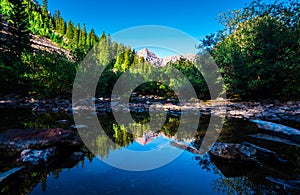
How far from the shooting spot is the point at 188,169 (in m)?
2.83

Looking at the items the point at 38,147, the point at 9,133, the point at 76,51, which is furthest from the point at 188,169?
the point at 76,51

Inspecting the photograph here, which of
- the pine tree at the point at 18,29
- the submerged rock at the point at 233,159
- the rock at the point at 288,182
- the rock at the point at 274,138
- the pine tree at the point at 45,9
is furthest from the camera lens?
the pine tree at the point at 45,9

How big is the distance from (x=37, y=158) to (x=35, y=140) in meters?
0.66

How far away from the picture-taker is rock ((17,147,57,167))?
8.69 feet

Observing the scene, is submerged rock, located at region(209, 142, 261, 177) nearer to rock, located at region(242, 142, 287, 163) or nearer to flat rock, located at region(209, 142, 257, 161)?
flat rock, located at region(209, 142, 257, 161)

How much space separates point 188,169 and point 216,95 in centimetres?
1284

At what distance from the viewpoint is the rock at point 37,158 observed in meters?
2.65

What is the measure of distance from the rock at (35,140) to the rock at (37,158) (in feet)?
1.11

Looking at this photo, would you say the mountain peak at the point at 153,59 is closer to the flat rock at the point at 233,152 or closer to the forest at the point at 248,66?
the forest at the point at 248,66

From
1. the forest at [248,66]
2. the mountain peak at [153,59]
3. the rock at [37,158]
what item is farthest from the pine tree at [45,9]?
the rock at [37,158]

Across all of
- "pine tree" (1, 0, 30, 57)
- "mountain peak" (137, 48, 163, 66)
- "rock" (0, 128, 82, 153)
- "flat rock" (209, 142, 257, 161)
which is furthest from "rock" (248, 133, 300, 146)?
"pine tree" (1, 0, 30, 57)

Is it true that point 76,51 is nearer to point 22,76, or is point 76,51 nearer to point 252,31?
point 22,76

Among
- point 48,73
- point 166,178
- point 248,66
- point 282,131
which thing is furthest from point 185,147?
point 48,73

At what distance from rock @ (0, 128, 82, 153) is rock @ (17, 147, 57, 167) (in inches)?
13.3
